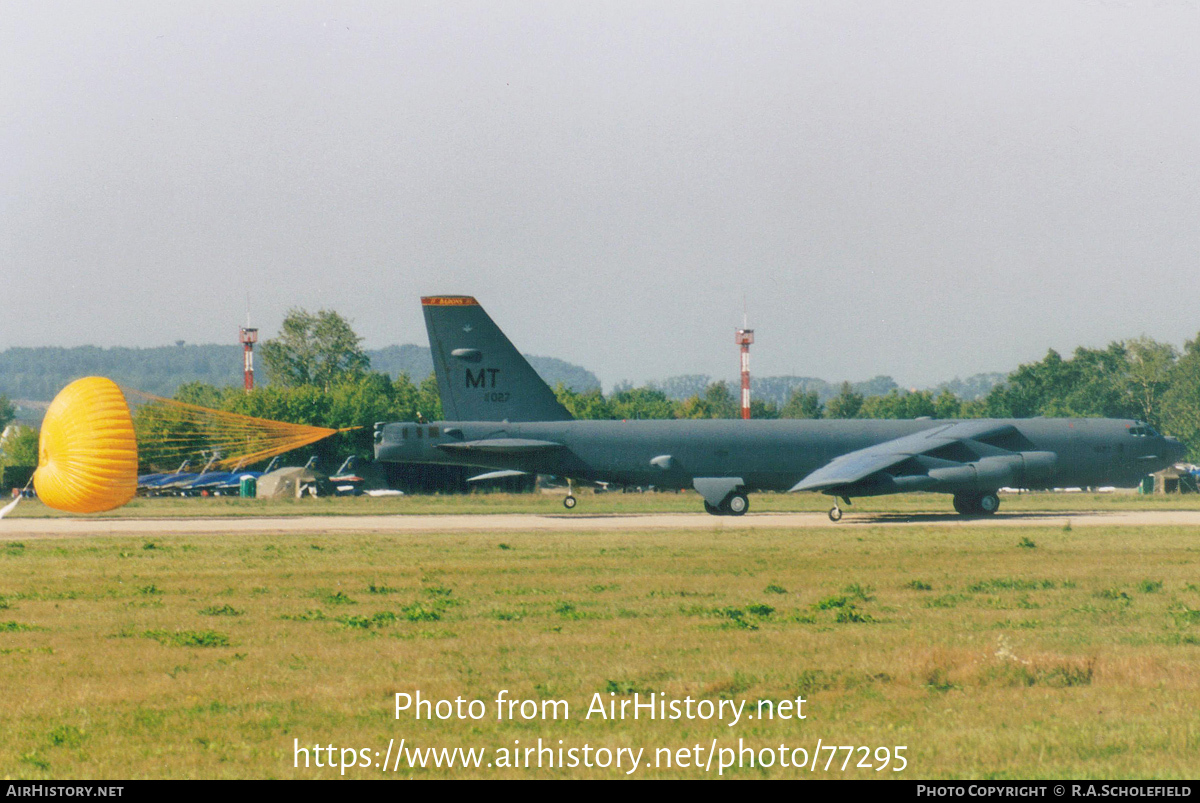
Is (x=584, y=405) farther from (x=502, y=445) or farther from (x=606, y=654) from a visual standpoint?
(x=606, y=654)

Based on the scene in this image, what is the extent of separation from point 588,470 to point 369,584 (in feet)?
68.1

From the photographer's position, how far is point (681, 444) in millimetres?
43000

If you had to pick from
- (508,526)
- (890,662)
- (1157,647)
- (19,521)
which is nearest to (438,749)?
(890,662)

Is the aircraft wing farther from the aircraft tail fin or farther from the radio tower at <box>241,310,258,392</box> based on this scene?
the radio tower at <box>241,310,258,392</box>

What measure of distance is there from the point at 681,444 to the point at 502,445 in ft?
21.6

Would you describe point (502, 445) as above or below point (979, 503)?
above

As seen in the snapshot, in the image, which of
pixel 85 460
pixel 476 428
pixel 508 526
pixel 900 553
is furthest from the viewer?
pixel 476 428

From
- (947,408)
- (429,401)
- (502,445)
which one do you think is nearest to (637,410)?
(429,401)

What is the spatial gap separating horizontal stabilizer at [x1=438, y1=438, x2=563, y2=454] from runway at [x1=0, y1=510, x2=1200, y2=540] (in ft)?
8.23

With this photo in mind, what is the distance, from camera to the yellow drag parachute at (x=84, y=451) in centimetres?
2981

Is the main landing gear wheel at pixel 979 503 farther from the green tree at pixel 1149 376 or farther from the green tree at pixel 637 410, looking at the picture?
the green tree at pixel 1149 376

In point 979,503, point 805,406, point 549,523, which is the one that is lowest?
point 549,523

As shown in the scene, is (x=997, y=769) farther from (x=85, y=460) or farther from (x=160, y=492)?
(x=160, y=492)

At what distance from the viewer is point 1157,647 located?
14852mm
